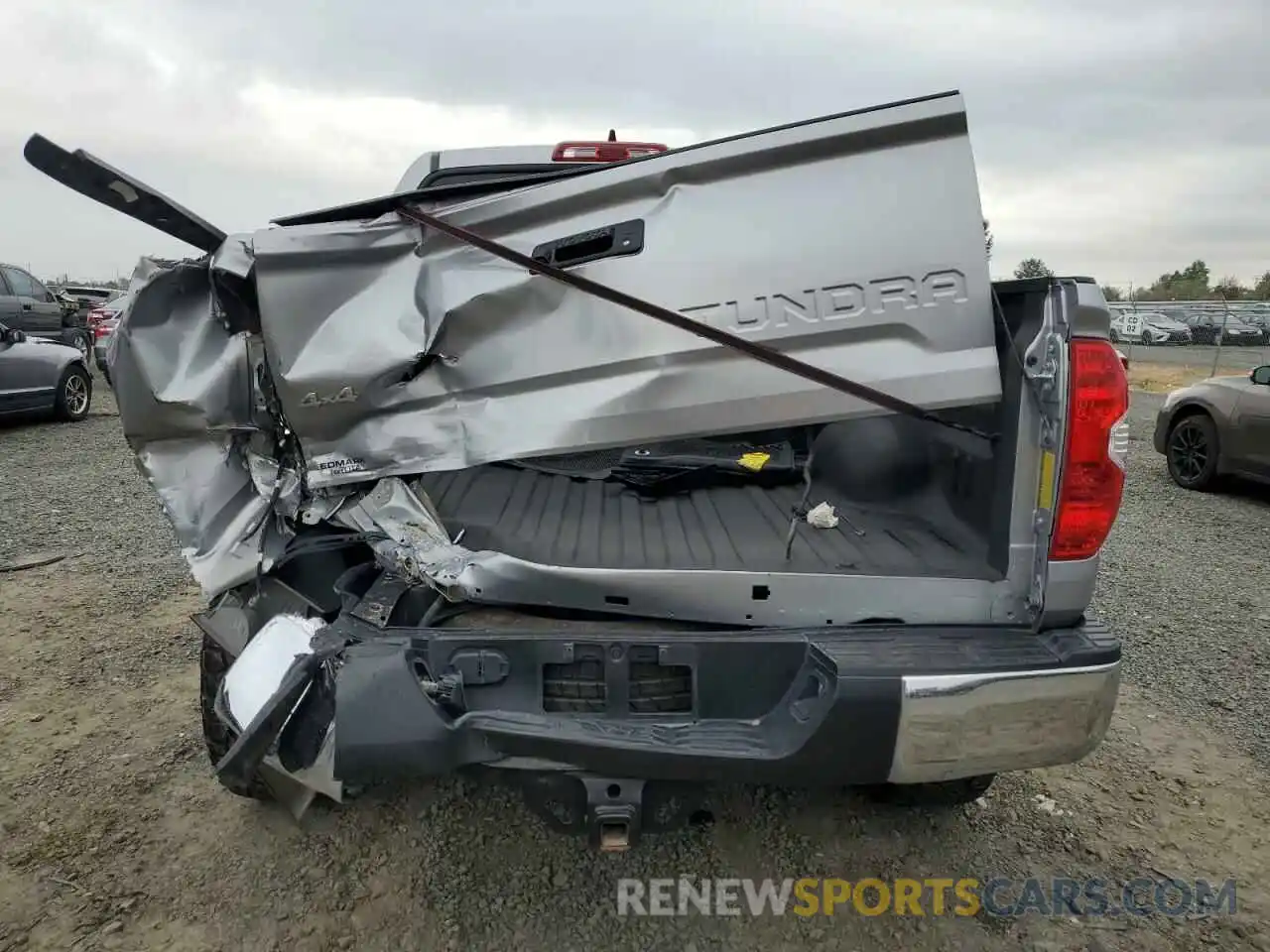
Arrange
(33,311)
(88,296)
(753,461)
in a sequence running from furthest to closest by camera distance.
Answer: (88,296)
(33,311)
(753,461)

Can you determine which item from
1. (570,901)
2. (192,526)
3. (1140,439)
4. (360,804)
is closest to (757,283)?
(192,526)

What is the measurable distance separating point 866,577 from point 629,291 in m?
0.95

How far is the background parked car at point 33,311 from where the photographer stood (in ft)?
44.3

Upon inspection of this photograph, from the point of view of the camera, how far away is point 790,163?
81.0 inches

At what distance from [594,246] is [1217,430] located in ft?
24.7

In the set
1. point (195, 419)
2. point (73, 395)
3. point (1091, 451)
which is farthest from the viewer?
point (73, 395)

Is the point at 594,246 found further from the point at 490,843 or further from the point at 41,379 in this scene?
the point at 41,379

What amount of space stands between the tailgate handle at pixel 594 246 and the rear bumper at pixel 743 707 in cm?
94

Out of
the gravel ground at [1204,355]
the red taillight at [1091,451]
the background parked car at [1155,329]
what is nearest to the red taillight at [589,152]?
the red taillight at [1091,451]

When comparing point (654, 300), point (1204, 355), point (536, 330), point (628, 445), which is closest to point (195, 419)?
point (536, 330)

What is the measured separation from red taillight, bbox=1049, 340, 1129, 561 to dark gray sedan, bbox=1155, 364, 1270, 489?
586cm

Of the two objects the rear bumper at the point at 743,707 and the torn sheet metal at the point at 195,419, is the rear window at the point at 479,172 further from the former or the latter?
the rear bumper at the point at 743,707

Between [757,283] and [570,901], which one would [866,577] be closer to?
[757,283]

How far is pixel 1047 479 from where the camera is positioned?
80.7 inches
